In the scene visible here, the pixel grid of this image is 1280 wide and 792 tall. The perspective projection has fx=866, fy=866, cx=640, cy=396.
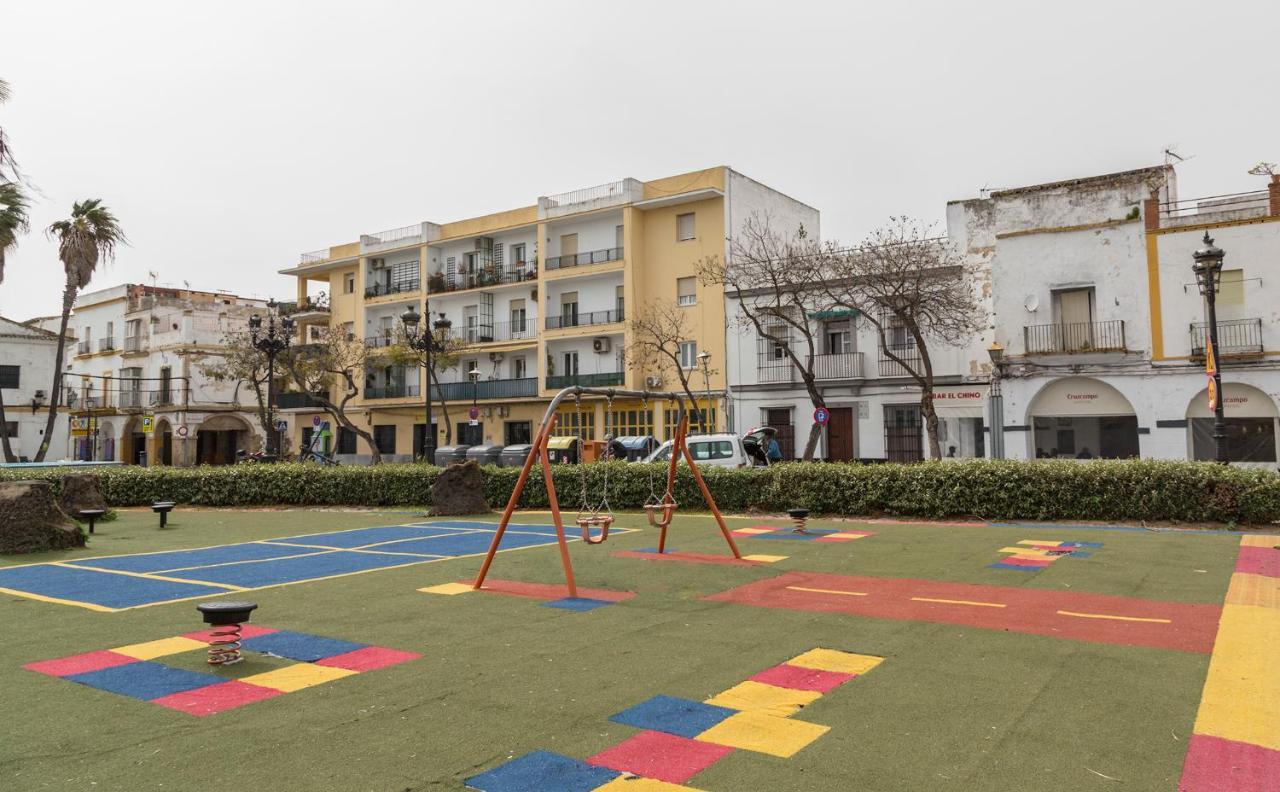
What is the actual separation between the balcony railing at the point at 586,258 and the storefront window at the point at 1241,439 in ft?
77.2

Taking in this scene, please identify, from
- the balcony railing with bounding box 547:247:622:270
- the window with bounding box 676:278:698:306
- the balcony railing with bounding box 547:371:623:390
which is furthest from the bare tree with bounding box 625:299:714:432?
the balcony railing with bounding box 547:247:622:270

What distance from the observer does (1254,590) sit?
359 inches

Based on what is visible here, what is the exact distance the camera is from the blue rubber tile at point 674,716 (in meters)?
5.11

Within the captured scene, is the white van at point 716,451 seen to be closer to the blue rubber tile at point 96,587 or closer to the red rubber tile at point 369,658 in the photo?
the blue rubber tile at point 96,587

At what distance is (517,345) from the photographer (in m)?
43.2

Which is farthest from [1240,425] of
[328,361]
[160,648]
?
[328,361]

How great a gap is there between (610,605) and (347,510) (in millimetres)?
15763

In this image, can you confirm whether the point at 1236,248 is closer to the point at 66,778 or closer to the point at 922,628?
the point at 922,628

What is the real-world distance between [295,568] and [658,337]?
25.7m

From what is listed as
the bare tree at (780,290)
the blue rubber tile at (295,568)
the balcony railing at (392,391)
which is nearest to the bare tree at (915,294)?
the bare tree at (780,290)

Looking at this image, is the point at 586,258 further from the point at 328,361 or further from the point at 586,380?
the point at 328,361

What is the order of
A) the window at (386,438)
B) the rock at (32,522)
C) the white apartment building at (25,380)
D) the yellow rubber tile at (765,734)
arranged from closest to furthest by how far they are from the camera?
1. the yellow rubber tile at (765,734)
2. the rock at (32,522)
3. the window at (386,438)
4. the white apartment building at (25,380)

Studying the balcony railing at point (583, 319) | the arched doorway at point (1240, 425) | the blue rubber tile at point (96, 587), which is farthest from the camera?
the balcony railing at point (583, 319)

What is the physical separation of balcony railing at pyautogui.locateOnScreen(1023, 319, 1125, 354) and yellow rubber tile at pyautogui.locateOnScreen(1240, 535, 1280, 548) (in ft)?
47.6
